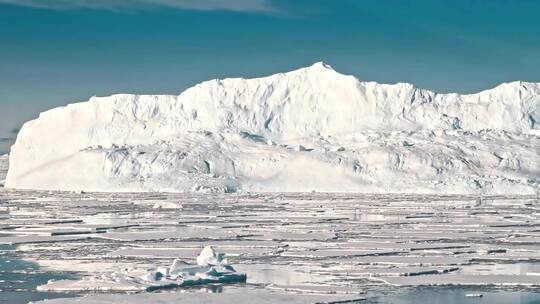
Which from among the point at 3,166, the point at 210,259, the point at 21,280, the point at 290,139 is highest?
the point at 290,139

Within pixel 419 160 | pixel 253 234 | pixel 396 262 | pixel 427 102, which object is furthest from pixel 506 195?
pixel 396 262

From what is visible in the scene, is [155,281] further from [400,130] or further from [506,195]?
[400,130]

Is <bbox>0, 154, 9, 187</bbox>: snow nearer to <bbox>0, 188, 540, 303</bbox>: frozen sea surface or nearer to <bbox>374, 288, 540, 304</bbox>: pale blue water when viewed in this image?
<bbox>0, 188, 540, 303</bbox>: frozen sea surface

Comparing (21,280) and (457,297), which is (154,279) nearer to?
(21,280)

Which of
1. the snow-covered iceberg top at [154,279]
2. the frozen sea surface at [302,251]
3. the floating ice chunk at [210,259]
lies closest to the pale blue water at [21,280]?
the frozen sea surface at [302,251]

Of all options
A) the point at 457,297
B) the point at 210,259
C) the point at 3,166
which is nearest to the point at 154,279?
the point at 210,259

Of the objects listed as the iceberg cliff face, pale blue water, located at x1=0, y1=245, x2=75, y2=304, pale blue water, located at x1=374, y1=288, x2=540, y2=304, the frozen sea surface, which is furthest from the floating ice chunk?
the iceberg cliff face
